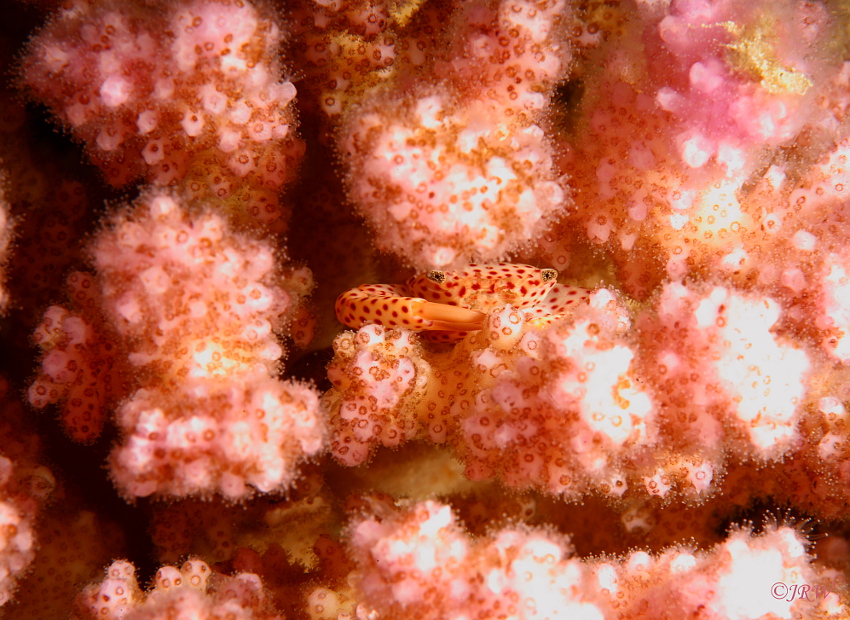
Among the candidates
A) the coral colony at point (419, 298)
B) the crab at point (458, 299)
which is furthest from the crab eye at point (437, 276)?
the coral colony at point (419, 298)

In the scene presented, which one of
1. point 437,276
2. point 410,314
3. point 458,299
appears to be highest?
point 437,276

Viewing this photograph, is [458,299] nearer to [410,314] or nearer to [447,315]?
[447,315]

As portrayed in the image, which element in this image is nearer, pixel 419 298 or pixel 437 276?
pixel 437 276

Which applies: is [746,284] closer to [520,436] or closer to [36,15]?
[520,436]

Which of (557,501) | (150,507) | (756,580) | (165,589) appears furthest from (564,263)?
(150,507)

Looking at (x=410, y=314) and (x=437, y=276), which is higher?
(x=437, y=276)

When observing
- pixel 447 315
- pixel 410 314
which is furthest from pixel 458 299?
pixel 410 314
